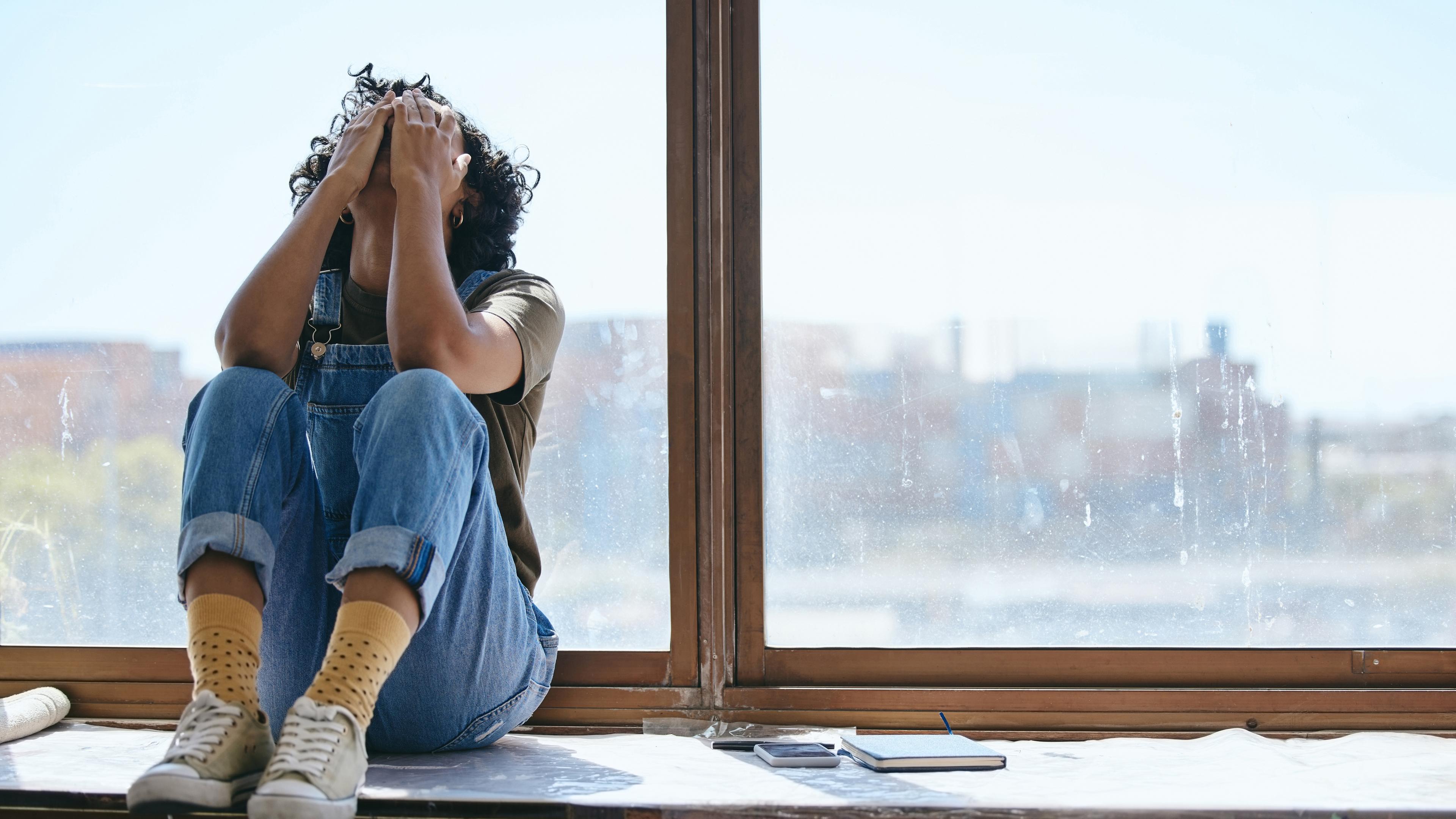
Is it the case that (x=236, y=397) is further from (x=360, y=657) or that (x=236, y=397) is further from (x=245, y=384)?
(x=360, y=657)

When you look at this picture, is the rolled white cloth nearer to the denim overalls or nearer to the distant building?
the distant building

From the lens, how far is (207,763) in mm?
954

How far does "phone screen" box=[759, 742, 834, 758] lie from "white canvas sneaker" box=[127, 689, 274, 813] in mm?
650

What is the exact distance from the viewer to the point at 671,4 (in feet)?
5.90

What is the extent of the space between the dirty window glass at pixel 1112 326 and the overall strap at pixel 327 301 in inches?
27.1

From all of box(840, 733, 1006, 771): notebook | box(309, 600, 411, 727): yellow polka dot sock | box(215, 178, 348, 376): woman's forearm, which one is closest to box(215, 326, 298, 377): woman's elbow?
box(215, 178, 348, 376): woman's forearm

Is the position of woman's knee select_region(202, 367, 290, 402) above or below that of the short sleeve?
below

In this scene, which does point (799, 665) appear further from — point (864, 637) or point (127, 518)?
point (127, 518)

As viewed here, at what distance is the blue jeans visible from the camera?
108cm

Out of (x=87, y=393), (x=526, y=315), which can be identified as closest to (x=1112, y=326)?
(x=526, y=315)

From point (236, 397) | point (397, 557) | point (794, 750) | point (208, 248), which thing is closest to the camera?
point (397, 557)

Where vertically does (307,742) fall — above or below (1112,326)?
below

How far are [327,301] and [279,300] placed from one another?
159 mm

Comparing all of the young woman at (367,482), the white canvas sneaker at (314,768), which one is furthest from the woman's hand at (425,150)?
the white canvas sneaker at (314,768)
